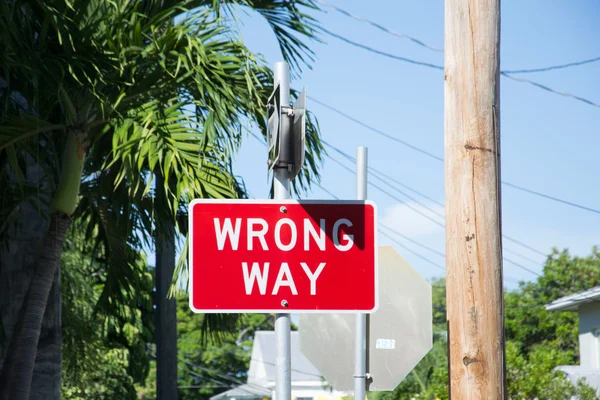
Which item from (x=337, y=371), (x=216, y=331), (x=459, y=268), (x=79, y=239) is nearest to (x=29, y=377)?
(x=216, y=331)

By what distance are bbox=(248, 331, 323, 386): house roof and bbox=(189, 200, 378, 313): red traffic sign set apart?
4779 cm

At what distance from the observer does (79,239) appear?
1435cm

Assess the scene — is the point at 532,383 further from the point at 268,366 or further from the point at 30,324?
the point at 268,366

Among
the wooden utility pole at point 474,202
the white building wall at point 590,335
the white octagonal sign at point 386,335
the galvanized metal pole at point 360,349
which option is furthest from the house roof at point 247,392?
the wooden utility pole at point 474,202

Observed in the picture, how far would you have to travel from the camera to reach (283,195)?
3504 mm

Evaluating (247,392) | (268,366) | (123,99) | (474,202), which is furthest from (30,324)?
(247,392)

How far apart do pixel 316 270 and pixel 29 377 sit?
211 inches

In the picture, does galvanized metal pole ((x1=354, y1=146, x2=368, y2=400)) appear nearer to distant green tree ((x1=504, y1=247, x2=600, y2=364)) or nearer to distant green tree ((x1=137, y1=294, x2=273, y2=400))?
distant green tree ((x1=504, y1=247, x2=600, y2=364))

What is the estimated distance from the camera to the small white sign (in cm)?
565

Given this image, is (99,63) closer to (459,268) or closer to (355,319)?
(355,319)

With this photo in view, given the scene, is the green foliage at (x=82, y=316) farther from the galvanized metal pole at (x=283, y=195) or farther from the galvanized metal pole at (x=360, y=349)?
the galvanized metal pole at (x=283, y=195)

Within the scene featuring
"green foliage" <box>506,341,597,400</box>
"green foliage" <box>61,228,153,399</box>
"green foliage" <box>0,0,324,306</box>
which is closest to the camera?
"green foliage" <box>0,0,324,306</box>

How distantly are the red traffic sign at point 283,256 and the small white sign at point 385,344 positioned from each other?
7.62 feet

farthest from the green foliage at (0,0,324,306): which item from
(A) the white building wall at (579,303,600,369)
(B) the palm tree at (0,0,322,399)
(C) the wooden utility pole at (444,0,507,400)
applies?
(A) the white building wall at (579,303,600,369)
